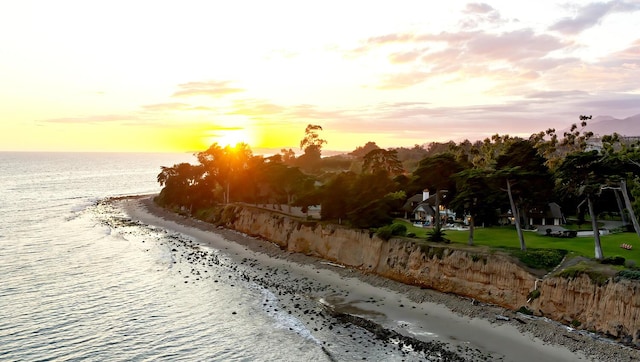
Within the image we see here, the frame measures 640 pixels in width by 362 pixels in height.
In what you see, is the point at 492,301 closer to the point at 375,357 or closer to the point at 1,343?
the point at 375,357

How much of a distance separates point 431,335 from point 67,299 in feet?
106

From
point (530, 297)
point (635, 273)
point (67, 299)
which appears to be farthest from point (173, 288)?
point (635, 273)

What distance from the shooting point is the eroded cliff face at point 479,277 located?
27594 millimetres

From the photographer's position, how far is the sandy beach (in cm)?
2659

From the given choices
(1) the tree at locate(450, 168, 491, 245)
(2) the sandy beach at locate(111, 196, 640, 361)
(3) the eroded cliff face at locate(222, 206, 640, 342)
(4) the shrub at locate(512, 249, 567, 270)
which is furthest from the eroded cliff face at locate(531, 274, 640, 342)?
(1) the tree at locate(450, 168, 491, 245)

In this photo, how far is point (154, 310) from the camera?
3612 cm

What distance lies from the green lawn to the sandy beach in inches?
362

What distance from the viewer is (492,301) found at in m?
33.9

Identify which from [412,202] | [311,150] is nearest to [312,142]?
[311,150]

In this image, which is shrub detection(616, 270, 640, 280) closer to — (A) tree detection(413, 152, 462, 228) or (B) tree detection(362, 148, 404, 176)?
(A) tree detection(413, 152, 462, 228)

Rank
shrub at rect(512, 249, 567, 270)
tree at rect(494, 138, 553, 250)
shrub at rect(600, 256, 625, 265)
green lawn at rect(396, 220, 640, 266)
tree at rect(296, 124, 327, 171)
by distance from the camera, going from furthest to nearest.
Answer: tree at rect(296, 124, 327, 171), tree at rect(494, 138, 553, 250), green lawn at rect(396, 220, 640, 266), shrub at rect(512, 249, 567, 270), shrub at rect(600, 256, 625, 265)

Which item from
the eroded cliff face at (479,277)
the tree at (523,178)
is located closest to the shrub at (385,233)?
the eroded cliff face at (479,277)

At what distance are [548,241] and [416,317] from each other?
61.8 feet

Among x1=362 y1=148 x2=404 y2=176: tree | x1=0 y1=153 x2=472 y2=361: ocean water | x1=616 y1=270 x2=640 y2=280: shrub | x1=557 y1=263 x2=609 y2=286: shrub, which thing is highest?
x1=362 y1=148 x2=404 y2=176: tree
